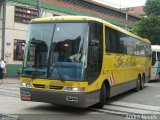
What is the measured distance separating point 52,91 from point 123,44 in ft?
18.3

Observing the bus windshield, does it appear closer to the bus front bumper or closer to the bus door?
the bus door

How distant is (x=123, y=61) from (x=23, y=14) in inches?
701

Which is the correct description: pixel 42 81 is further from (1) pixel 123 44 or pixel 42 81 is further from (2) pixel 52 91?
(1) pixel 123 44

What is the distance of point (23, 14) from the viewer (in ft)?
105

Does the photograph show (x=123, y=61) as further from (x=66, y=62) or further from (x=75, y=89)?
(x=75, y=89)

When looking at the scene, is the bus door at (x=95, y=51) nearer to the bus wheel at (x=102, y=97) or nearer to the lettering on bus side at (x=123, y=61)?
the bus wheel at (x=102, y=97)

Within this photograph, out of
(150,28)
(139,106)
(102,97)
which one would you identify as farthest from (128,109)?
(150,28)

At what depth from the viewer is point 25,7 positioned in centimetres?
3166

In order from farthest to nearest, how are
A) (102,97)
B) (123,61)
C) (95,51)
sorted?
1. (123,61)
2. (102,97)
3. (95,51)

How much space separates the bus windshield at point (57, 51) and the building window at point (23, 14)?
19.9 meters

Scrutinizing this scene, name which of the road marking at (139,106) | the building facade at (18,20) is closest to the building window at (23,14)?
the building facade at (18,20)

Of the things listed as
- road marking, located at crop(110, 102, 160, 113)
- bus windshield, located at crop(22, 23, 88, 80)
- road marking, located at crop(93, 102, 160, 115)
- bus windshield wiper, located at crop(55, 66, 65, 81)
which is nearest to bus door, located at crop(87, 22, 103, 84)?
bus windshield, located at crop(22, 23, 88, 80)

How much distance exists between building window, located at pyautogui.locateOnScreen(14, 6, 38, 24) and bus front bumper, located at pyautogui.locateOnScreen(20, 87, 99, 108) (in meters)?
20.4

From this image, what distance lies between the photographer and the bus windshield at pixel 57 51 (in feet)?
36.4
